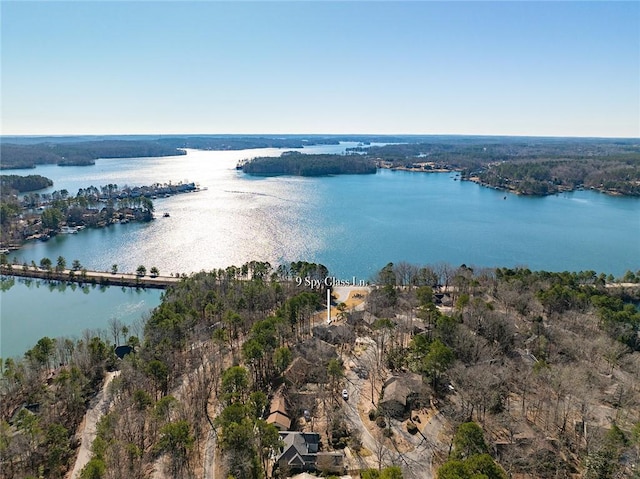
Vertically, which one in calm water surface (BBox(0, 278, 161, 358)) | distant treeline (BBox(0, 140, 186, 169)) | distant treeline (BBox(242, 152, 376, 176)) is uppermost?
distant treeline (BBox(0, 140, 186, 169))

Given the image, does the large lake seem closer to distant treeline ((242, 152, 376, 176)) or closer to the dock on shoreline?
the dock on shoreline

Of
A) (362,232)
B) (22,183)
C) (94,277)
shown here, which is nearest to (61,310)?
(94,277)

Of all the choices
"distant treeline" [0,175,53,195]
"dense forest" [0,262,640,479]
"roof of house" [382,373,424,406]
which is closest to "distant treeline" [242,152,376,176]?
"distant treeline" [0,175,53,195]

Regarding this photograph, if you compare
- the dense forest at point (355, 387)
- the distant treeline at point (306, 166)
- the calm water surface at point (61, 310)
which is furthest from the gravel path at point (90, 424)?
the distant treeline at point (306, 166)

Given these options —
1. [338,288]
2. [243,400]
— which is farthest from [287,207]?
[243,400]

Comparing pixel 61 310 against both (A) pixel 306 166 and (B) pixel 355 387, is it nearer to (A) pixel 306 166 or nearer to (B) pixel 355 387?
(B) pixel 355 387

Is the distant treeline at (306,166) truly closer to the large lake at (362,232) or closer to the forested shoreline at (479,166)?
the forested shoreline at (479,166)

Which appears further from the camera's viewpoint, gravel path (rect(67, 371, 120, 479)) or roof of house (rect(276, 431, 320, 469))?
gravel path (rect(67, 371, 120, 479))
